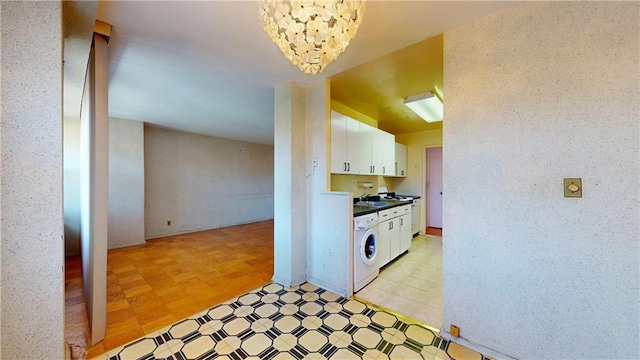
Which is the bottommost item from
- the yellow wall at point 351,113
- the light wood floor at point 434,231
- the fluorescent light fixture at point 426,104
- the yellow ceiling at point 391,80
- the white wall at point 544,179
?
the light wood floor at point 434,231

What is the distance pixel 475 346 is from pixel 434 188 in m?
4.81

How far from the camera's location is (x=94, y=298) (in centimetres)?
169

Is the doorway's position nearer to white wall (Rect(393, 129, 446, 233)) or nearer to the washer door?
white wall (Rect(393, 129, 446, 233))

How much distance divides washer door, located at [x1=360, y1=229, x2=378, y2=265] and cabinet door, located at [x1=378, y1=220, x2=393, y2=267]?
0.14m

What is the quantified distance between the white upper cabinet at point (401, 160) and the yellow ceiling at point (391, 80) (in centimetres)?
130

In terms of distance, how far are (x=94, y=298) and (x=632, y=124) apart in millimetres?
3567

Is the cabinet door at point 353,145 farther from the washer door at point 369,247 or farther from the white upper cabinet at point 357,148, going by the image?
the washer door at point 369,247

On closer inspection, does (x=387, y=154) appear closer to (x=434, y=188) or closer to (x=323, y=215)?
(x=323, y=215)

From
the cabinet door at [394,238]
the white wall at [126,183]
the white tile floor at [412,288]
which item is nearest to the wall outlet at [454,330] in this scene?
the white tile floor at [412,288]

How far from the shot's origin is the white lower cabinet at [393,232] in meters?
2.94

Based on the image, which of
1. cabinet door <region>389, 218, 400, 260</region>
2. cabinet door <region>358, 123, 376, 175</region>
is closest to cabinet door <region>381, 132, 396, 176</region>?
cabinet door <region>358, 123, 376, 175</region>

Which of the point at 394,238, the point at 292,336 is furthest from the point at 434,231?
the point at 292,336

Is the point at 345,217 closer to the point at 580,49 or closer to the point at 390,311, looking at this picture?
the point at 390,311

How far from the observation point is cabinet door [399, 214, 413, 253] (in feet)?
11.5
